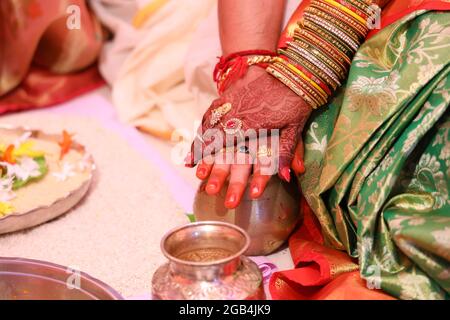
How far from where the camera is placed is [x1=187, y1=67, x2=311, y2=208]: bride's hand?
109 cm

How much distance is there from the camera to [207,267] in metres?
0.85

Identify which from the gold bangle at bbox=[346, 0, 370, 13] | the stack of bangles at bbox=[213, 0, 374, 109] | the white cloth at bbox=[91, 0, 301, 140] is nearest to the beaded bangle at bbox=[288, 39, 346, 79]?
the stack of bangles at bbox=[213, 0, 374, 109]

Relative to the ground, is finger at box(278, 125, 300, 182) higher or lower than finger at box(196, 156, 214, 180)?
higher

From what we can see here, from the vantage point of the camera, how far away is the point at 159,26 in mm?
1789

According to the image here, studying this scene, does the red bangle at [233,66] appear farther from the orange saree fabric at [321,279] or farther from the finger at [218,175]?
the orange saree fabric at [321,279]

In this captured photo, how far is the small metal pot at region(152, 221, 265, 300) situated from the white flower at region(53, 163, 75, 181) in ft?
1.81

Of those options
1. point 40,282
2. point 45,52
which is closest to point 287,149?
point 40,282

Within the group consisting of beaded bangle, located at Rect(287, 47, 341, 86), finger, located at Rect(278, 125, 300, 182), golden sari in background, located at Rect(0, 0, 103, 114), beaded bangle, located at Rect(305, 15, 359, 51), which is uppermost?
beaded bangle, located at Rect(305, 15, 359, 51)

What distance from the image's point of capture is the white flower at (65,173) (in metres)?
1.40

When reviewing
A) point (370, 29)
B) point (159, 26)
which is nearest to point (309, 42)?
point (370, 29)

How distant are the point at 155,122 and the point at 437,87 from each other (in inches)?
35.4

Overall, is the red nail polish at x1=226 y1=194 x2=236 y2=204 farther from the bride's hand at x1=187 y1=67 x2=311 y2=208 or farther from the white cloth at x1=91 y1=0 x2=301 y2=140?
the white cloth at x1=91 y1=0 x2=301 y2=140

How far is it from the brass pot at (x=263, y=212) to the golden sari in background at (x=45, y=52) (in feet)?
3.07

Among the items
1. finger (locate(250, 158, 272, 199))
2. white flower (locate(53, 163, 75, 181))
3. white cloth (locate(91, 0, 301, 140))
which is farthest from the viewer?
white cloth (locate(91, 0, 301, 140))
